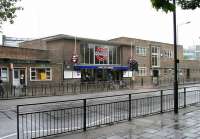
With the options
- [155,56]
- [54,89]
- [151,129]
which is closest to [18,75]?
[54,89]

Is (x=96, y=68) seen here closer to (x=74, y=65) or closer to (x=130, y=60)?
(x=74, y=65)

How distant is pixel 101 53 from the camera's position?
4188 centimetres

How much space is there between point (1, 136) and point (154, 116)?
583 cm

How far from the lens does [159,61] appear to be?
54.4 metres

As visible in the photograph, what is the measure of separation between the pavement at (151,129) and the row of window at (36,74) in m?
22.9

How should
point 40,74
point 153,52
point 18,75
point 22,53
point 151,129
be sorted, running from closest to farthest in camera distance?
point 151,129 < point 18,75 < point 22,53 < point 40,74 < point 153,52

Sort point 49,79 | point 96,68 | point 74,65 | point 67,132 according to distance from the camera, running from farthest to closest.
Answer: point 96,68 < point 74,65 < point 49,79 < point 67,132

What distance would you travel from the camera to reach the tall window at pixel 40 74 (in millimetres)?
32938

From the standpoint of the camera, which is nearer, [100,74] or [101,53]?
[100,74]

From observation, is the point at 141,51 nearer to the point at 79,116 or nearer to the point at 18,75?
the point at 18,75

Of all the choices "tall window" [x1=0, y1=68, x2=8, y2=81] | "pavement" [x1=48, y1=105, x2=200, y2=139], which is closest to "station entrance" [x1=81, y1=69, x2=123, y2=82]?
"tall window" [x1=0, y1=68, x2=8, y2=81]

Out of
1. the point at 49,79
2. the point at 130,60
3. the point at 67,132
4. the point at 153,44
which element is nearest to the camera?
the point at 67,132

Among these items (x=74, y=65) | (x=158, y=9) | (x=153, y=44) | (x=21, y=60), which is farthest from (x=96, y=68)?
(x=158, y=9)

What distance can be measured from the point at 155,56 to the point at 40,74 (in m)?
26.8
